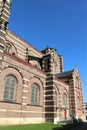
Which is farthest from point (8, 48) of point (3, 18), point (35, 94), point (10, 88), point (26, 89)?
point (10, 88)

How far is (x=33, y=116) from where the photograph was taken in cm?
2052

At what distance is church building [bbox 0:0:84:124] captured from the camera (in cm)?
1722

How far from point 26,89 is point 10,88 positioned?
275cm

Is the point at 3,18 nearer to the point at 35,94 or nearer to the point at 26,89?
the point at 26,89

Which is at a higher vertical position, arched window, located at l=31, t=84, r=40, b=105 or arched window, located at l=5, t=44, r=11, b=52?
arched window, located at l=5, t=44, r=11, b=52

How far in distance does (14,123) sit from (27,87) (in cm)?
508

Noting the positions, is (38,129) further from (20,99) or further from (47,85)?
(47,85)

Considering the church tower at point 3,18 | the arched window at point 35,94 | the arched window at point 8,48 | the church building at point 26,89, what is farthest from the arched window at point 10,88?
the arched window at point 8,48

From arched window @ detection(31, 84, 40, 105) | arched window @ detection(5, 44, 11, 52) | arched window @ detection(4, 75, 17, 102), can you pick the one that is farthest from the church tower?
arched window @ detection(5, 44, 11, 52)

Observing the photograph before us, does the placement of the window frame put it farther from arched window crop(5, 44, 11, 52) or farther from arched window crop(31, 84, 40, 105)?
arched window crop(5, 44, 11, 52)

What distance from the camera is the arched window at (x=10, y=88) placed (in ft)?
56.6

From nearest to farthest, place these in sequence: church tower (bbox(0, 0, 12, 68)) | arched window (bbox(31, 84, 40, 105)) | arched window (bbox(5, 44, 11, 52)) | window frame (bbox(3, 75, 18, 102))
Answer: church tower (bbox(0, 0, 12, 68)) < window frame (bbox(3, 75, 18, 102)) < arched window (bbox(31, 84, 40, 105)) < arched window (bbox(5, 44, 11, 52))

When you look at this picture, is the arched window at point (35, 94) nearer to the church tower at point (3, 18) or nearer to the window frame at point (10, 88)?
the window frame at point (10, 88)

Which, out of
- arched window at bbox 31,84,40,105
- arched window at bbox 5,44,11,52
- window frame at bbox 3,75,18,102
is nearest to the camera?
window frame at bbox 3,75,18,102
